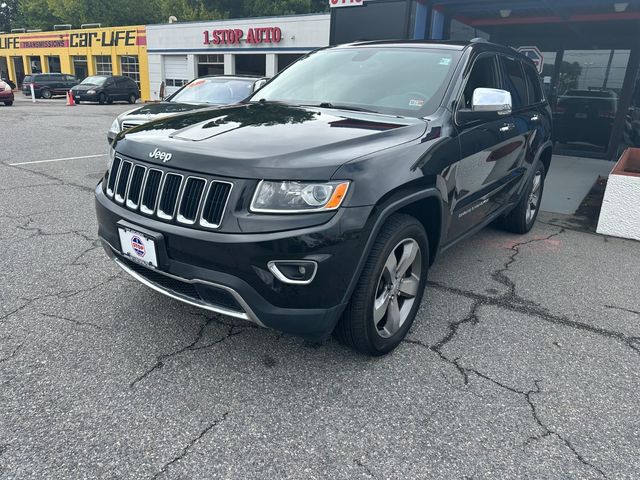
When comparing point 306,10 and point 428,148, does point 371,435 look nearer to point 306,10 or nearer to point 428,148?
point 428,148

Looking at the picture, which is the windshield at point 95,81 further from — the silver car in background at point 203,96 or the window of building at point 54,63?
the silver car in background at point 203,96

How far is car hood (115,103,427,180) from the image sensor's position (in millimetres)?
2350

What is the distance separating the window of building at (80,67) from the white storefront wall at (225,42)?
9.46m

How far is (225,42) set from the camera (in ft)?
90.0

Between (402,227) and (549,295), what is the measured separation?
1926 millimetres

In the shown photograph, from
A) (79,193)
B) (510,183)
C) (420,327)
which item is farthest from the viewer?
(79,193)

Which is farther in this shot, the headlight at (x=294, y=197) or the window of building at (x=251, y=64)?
the window of building at (x=251, y=64)

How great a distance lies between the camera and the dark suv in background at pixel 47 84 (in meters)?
29.2

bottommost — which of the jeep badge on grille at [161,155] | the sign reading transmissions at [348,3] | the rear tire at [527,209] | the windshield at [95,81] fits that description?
the windshield at [95,81]

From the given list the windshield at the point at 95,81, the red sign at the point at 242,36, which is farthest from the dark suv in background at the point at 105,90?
the red sign at the point at 242,36

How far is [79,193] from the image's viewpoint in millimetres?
6402

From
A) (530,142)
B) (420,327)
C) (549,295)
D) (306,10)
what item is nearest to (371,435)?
(420,327)

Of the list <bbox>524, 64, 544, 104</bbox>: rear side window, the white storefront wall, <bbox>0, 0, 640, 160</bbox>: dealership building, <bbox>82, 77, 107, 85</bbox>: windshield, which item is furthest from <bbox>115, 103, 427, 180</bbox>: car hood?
<bbox>82, 77, 107, 85</bbox>: windshield

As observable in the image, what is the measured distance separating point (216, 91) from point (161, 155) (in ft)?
21.9
